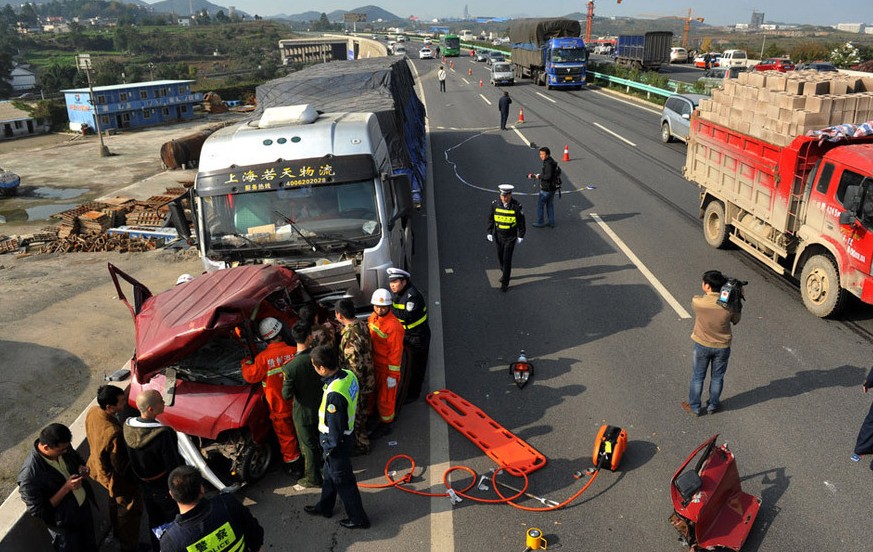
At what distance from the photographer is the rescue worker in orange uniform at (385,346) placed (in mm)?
6332

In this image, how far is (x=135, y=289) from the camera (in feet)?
22.7

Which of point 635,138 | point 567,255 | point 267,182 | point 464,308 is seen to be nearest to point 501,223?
point 464,308

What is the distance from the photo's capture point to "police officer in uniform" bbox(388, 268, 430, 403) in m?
6.90

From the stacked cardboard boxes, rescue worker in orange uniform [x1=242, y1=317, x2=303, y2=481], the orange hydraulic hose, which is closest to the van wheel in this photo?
the stacked cardboard boxes

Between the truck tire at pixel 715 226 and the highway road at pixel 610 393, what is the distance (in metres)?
0.22

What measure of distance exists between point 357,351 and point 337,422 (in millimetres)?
1309

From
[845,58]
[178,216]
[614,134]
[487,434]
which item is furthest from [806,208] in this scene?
[845,58]

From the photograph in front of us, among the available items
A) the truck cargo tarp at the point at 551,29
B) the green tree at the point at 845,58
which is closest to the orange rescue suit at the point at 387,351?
the truck cargo tarp at the point at 551,29

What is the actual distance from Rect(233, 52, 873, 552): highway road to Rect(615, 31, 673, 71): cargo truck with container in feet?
111

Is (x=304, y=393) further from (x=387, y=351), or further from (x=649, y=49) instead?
(x=649, y=49)

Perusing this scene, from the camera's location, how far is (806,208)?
29.4 ft

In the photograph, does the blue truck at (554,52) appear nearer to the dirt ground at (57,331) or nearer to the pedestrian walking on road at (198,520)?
the dirt ground at (57,331)

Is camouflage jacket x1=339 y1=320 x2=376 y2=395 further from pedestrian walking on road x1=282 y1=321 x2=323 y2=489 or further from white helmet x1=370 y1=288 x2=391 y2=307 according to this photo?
pedestrian walking on road x1=282 y1=321 x2=323 y2=489

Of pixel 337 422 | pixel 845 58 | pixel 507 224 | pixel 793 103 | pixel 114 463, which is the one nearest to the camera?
pixel 337 422
